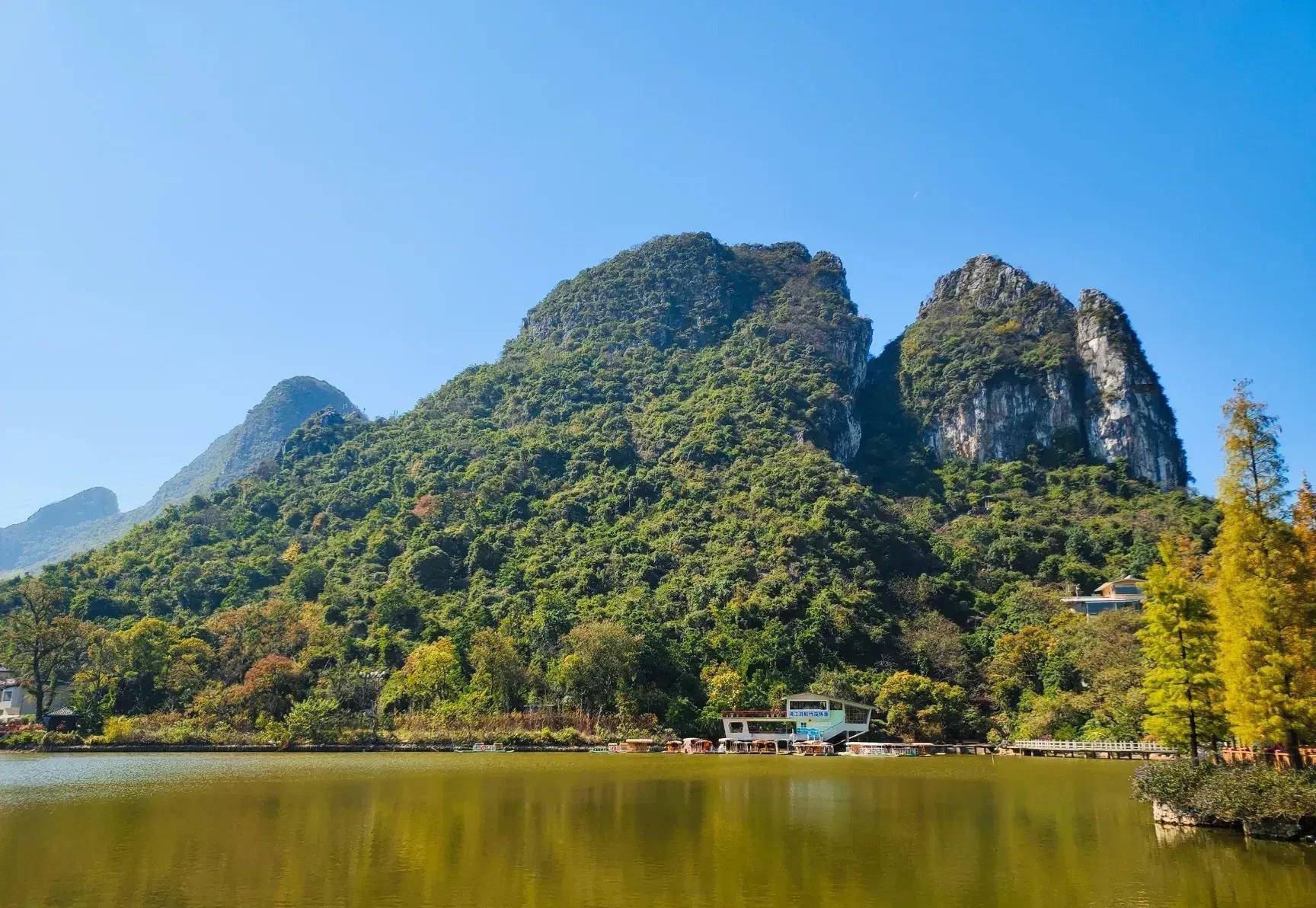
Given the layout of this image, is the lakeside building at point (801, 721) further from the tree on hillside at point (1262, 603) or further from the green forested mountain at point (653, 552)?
the tree on hillside at point (1262, 603)

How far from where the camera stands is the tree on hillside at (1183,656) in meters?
25.6

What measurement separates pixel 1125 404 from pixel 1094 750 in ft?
234

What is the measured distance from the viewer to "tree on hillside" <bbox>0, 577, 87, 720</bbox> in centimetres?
6200

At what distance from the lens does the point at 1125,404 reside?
110m

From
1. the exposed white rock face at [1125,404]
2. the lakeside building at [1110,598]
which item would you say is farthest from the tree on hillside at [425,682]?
the exposed white rock face at [1125,404]

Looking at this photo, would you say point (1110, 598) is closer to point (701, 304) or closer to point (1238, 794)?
point (1238, 794)

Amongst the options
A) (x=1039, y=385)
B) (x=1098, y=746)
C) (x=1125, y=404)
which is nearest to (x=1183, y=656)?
(x=1098, y=746)

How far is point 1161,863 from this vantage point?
55.3ft

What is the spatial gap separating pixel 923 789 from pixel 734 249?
137 m

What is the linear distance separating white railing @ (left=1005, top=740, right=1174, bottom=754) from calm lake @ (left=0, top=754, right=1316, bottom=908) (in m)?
19.5

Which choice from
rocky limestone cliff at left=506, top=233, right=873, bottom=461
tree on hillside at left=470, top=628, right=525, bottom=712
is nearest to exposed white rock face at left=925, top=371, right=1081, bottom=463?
rocky limestone cliff at left=506, top=233, right=873, bottom=461

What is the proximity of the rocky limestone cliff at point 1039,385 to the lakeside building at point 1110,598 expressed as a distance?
37.7m

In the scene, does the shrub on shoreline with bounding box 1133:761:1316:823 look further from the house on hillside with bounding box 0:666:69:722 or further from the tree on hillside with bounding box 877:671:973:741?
the house on hillside with bounding box 0:666:69:722

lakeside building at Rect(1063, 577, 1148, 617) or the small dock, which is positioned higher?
lakeside building at Rect(1063, 577, 1148, 617)
